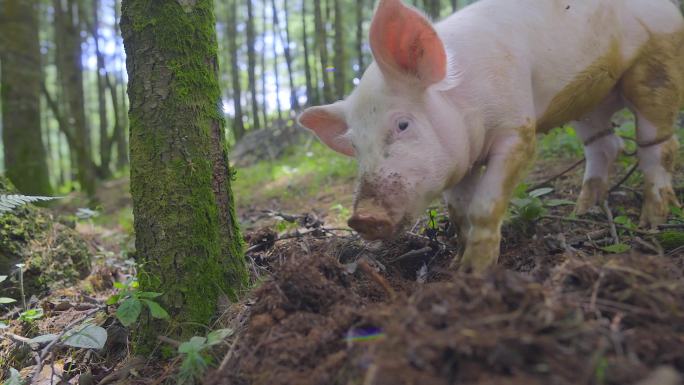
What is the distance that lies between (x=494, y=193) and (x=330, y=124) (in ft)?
3.35

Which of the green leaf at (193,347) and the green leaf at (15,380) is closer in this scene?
the green leaf at (193,347)

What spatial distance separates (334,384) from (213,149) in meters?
1.39

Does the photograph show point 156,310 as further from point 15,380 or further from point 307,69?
point 307,69

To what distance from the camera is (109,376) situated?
2.21m

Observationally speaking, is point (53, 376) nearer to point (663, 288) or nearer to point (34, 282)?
point (34, 282)

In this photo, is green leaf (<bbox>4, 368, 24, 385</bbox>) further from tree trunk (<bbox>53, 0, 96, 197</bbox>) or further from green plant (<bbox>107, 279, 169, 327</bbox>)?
tree trunk (<bbox>53, 0, 96, 197</bbox>)

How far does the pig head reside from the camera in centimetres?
229

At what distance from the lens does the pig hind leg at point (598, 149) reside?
3863 millimetres

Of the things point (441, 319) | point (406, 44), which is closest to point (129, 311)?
point (441, 319)

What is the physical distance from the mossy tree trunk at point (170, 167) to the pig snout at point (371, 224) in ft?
2.34

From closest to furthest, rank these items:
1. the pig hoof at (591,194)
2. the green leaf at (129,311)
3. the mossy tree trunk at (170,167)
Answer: the green leaf at (129,311) < the mossy tree trunk at (170,167) < the pig hoof at (591,194)

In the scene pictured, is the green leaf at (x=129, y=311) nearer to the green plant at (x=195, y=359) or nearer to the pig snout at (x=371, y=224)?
the green plant at (x=195, y=359)

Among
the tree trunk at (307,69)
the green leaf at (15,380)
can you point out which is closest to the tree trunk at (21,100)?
the green leaf at (15,380)

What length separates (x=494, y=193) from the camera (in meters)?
2.46
